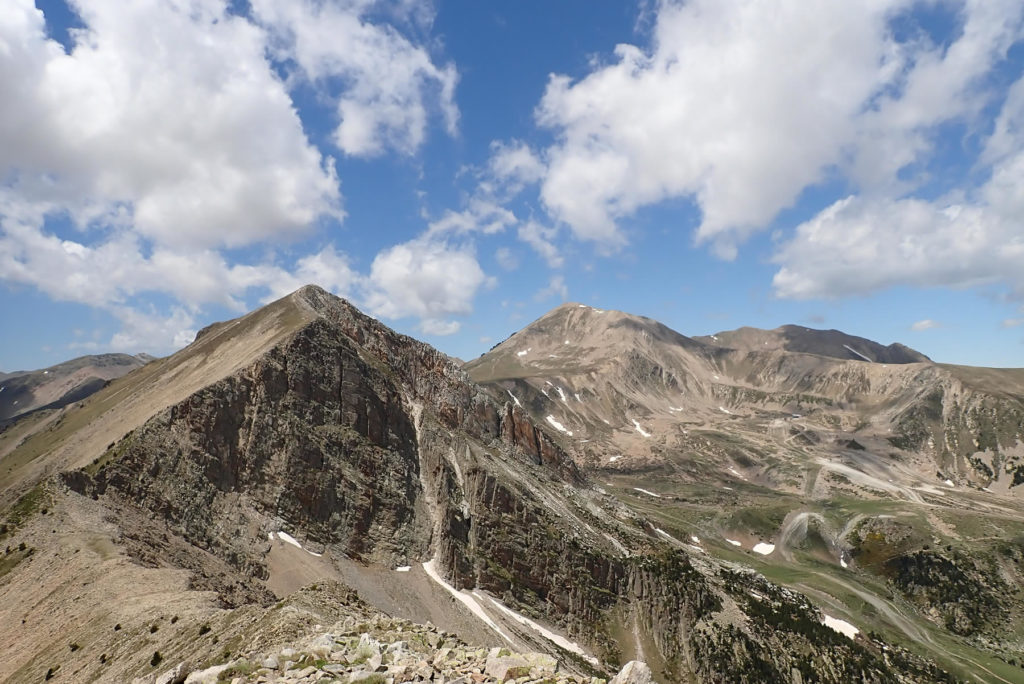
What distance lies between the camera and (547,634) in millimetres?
68062

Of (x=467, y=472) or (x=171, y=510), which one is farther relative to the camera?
(x=467, y=472)

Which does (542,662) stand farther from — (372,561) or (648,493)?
(648,493)

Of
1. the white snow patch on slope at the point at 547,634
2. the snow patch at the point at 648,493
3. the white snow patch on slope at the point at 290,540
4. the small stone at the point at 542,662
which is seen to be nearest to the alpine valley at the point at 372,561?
the small stone at the point at 542,662

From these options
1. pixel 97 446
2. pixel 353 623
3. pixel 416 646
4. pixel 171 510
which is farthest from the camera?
pixel 97 446

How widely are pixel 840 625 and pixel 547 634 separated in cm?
5735

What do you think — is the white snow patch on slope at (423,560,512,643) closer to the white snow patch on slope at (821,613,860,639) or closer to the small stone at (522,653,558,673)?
the small stone at (522,653,558,673)

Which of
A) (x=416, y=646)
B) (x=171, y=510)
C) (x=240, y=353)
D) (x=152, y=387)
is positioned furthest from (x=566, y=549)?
(x=152, y=387)

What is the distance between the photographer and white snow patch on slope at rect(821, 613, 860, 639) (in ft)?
289

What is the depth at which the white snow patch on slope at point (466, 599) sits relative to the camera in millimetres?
61438

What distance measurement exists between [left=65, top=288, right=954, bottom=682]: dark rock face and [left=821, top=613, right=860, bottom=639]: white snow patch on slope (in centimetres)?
457

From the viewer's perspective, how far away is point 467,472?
3263 inches

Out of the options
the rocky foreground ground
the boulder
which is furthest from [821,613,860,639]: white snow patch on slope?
the rocky foreground ground

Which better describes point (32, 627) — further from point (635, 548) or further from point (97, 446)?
point (635, 548)

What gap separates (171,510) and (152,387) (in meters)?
37.2
